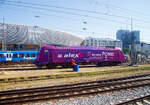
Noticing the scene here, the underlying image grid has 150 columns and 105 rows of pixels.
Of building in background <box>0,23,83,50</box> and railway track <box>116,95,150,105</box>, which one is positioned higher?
building in background <box>0,23,83,50</box>

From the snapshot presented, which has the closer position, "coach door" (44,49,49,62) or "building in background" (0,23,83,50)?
"coach door" (44,49,49,62)

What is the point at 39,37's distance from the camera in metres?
61.1

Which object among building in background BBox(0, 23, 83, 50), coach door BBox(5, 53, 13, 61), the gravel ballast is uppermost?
building in background BBox(0, 23, 83, 50)

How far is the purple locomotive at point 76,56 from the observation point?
22031 millimetres

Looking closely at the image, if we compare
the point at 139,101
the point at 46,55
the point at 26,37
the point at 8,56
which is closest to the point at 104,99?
the point at 139,101

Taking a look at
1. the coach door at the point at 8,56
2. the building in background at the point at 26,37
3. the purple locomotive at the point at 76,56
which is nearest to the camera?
the purple locomotive at the point at 76,56

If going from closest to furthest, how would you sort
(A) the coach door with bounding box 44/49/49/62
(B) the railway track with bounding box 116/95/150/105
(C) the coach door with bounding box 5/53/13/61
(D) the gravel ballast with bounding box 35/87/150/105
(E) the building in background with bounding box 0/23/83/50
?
(B) the railway track with bounding box 116/95/150/105 → (D) the gravel ballast with bounding box 35/87/150/105 → (A) the coach door with bounding box 44/49/49/62 → (C) the coach door with bounding box 5/53/13/61 → (E) the building in background with bounding box 0/23/83/50

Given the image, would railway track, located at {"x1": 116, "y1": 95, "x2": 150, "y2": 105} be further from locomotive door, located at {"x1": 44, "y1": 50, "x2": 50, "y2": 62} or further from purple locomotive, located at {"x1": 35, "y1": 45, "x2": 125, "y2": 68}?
locomotive door, located at {"x1": 44, "y1": 50, "x2": 50, "y2": 62}

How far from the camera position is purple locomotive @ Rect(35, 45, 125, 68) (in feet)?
72.3

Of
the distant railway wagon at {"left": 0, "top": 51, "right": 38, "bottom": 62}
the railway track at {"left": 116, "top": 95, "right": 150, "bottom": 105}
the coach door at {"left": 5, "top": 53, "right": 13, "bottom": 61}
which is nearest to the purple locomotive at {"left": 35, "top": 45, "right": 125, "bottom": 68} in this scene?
the distant railway wagon at {"left": 0, "top": 51, "right": 38, "bottom": 62}

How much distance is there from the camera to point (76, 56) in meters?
24.2

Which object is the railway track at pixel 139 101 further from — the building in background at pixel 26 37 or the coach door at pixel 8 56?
the building in background at pixel 26 37

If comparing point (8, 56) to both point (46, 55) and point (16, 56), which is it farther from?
point (46, 55)

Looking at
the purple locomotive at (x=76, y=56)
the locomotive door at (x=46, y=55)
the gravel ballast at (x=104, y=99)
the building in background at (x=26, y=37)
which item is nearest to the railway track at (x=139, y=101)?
the gravel ballast at (x=104, y=99)
